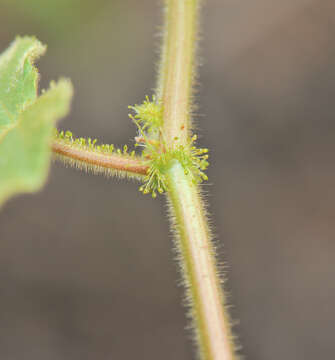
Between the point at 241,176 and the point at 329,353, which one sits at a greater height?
the point at 241,176

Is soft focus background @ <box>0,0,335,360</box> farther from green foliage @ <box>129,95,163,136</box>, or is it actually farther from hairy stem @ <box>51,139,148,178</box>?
hairy stem @ <box>51,139,148,178</box>

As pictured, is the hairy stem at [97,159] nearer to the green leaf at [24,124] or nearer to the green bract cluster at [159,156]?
the green bract cluster at [159,156]

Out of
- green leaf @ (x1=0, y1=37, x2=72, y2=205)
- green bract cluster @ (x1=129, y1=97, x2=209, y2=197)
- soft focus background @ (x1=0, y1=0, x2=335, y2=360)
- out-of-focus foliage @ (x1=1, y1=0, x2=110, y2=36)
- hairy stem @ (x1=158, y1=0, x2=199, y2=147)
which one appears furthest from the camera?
out-of-focus foliage @ (x1=1, y1=0, x2=110, y2=36)

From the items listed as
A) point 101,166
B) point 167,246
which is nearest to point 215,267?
point 101,166

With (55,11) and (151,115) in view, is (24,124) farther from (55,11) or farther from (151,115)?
(55,11)

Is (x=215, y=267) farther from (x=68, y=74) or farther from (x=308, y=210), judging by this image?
(x=68, y=74)

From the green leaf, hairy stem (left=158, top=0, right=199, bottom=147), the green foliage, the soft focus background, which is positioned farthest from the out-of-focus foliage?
the green foliage

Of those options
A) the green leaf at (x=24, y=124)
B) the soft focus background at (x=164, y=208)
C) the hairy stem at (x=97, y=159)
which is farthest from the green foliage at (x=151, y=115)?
the soft focus background at (x=164, y=208)
